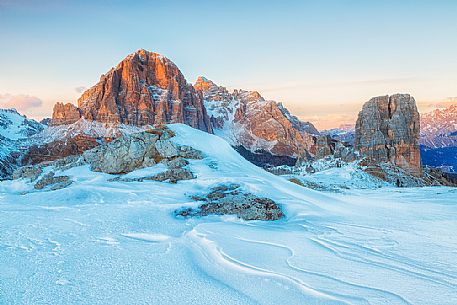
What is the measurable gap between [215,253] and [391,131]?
85966 millimetres

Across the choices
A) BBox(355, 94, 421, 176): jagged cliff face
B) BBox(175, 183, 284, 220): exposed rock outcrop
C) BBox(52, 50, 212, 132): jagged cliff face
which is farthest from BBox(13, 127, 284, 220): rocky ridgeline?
BBox(52, 50, 212, 132): jagged cliff face

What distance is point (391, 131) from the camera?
8288cm

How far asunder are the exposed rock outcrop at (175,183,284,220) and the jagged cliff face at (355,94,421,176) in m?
73.3

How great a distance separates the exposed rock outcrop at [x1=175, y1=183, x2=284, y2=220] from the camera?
42.0 feet

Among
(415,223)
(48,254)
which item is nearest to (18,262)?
(48,254)

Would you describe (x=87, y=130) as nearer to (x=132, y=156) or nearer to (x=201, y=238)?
(x=132, y=156)

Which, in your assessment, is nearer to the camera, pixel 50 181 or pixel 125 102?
pixel 50 181

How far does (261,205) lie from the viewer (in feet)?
44.2

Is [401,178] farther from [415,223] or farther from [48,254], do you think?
[48,254]

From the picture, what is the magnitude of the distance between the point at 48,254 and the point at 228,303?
15.6 ft

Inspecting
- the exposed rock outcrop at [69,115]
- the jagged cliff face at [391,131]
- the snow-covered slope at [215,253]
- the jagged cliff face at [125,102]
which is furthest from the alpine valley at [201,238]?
the exposed rock outcrop at [69,115]

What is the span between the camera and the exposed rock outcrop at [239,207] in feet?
42.0

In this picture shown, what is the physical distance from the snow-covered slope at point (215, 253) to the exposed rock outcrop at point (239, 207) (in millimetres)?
540

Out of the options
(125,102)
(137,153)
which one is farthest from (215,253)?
(125,102)
